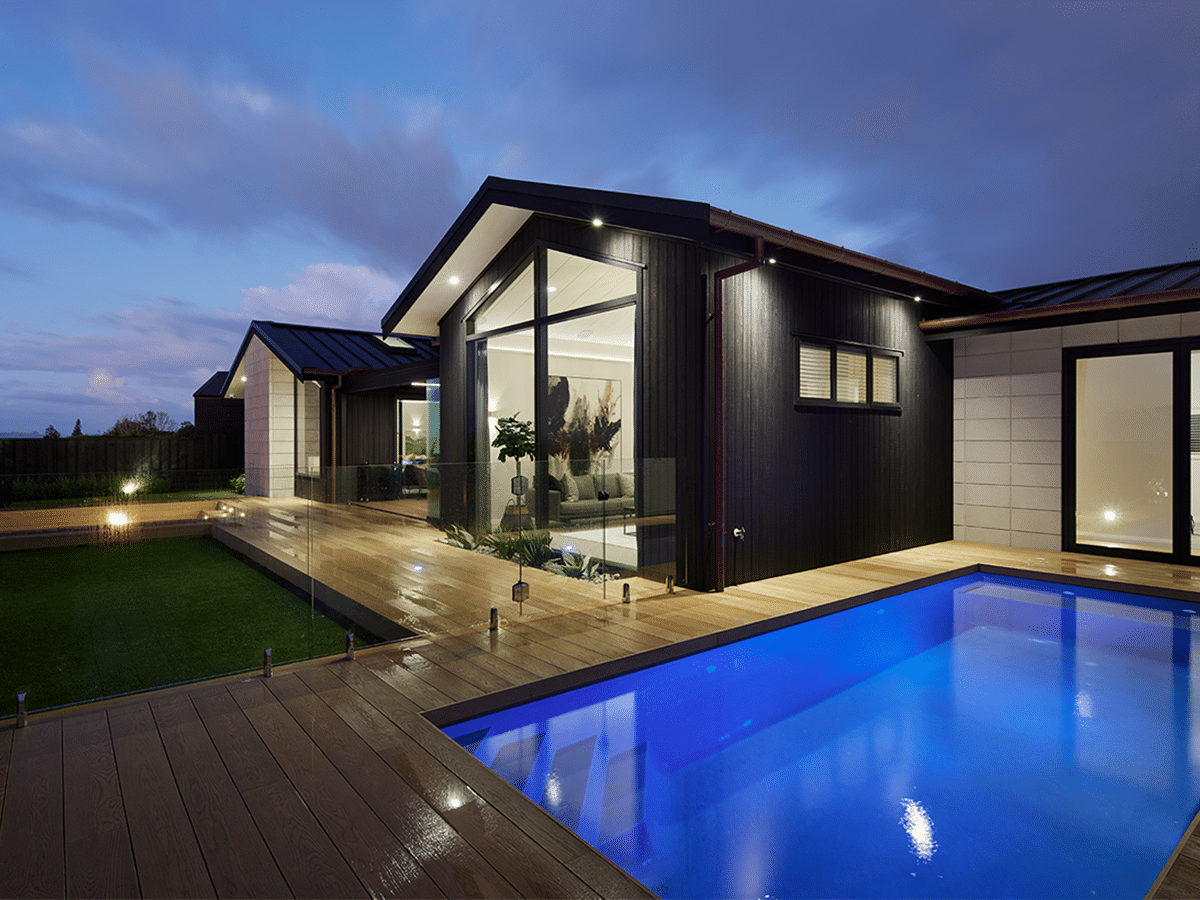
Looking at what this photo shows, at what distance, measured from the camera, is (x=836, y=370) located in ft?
20.7

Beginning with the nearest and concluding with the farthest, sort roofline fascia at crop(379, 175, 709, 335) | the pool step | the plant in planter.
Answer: the pool step, roofline fascia at crop(379, 175, 709, 335), the plant in planter

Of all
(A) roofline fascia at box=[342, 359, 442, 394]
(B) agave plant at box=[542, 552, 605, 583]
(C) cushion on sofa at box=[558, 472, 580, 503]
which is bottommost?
(B) agave plant at box=[542, 552, 605, 583]

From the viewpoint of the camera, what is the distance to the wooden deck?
1.71 metres

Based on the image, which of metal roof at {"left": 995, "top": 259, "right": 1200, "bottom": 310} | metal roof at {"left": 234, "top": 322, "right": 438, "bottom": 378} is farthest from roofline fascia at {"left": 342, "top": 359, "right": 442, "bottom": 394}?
metal roof at {"left": 995, "top": 259, "right": 1200, "bottom": 310}

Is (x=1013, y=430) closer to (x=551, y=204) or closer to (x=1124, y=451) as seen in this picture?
(x=1124, y=451)

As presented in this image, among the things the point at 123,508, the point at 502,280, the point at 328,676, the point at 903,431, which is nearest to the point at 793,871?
the point at 328,676

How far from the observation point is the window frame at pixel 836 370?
591 centimetres

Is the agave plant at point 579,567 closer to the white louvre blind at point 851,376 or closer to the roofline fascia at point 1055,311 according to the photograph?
the white louvre blind at point 851,376

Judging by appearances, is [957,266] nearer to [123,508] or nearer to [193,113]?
[193,113]

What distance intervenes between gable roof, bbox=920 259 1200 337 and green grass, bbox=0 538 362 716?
23.0ft

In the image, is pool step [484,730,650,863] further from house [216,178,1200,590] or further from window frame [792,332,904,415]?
window frame [792,332,904,415]

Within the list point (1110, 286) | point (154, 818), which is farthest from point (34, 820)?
point (1110, 286)

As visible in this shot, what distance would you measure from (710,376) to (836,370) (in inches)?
75.9

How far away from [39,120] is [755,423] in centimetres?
2795
